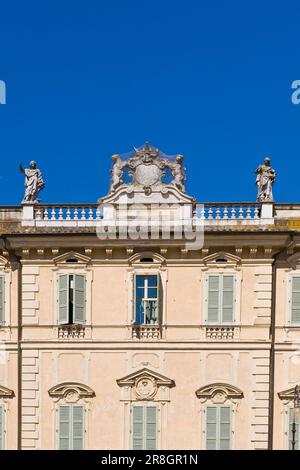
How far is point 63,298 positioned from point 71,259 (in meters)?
1.43

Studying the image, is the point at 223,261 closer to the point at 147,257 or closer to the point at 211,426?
the point at 147,257

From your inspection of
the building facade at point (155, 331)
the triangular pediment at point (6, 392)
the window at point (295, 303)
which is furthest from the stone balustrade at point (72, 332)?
the window at point (295, 303)

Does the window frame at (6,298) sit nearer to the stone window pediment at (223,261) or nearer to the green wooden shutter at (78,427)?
the green wooden shutter at (78,427)

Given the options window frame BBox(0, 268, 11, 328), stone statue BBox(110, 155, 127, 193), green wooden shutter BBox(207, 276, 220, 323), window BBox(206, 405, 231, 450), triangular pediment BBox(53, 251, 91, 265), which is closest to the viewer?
window BBox(206, 405, 231, 450)

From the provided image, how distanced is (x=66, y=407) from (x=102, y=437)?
166cm

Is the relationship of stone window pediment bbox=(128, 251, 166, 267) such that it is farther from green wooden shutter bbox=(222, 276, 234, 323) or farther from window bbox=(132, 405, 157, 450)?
window bbox=(132, 405, 157, 450)

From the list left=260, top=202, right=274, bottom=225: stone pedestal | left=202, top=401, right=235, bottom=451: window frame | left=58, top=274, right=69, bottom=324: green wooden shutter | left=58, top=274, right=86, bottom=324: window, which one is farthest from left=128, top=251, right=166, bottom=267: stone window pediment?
left=202, top=401, right=235, bottom=451: window frame

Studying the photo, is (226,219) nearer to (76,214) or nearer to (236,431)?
(76,214)

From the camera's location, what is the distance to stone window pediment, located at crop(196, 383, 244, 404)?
93.5 ft

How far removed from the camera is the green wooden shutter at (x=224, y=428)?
1117 inches

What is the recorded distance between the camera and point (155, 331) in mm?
28797

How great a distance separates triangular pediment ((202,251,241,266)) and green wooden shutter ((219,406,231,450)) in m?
5.06

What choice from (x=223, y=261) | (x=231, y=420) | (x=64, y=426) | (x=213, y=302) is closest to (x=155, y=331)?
(x=213, y=302)

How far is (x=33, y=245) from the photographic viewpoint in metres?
29.1
